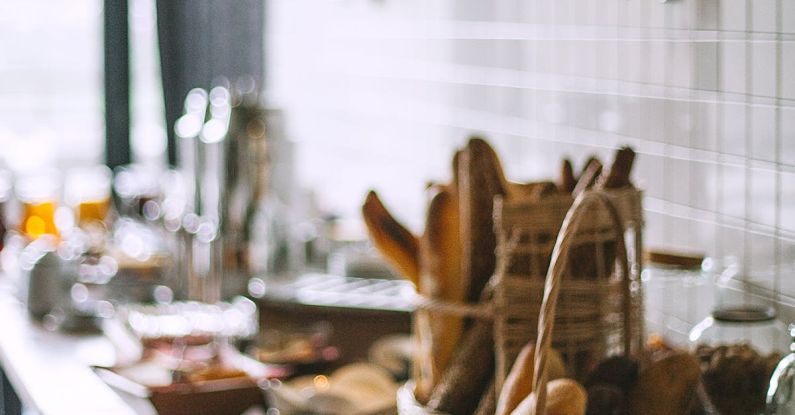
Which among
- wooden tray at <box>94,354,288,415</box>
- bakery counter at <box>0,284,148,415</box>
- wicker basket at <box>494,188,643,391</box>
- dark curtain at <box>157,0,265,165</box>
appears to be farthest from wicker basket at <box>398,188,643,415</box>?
dark curtain at <box>157,0,265,165</box>

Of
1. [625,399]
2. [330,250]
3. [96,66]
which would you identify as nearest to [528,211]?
[625,399]

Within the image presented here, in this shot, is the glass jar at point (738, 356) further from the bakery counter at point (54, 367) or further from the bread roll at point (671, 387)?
the bakery counter at point (54, 367)

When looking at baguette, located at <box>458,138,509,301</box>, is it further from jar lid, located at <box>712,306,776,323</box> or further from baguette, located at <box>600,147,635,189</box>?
jar lid, located at <box>712,306,776,323</box>

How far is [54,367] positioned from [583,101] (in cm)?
94

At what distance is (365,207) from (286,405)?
30 centimetres

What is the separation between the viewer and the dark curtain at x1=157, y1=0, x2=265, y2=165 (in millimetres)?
3969

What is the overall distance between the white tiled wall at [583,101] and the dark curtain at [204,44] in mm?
427

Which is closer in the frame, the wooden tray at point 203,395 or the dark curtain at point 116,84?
the wooden tray at point 203,395

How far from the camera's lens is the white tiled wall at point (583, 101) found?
57.2 inches

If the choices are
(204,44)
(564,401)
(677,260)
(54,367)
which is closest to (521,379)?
(564,401)

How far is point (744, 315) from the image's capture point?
1224mm

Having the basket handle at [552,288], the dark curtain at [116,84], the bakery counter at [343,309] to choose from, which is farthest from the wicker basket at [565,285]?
the dark curtain at [116,84]

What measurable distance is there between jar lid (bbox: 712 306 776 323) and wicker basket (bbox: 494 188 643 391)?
87 mm

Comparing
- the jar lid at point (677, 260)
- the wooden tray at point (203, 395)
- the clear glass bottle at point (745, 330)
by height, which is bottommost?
the wooden tray at point (203, 395)
